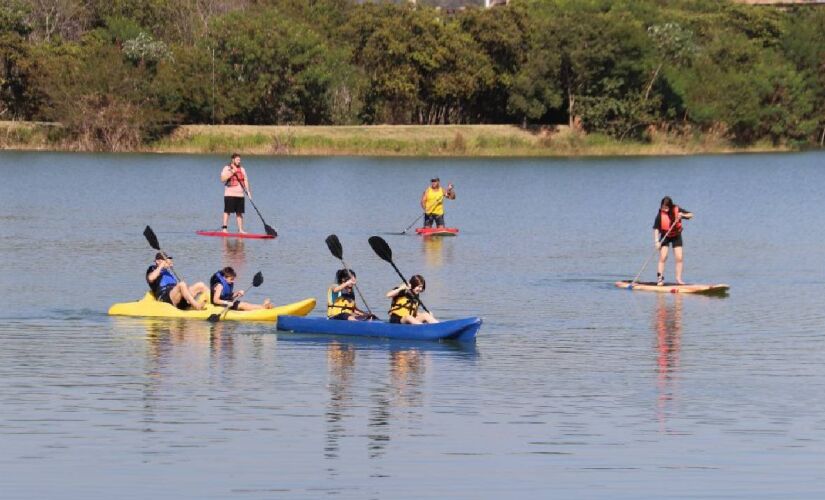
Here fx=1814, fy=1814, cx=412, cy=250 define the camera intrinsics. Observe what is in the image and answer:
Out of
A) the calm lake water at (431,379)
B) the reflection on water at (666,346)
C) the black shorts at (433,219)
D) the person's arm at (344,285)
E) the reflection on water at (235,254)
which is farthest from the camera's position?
the black shorts at (433,219)

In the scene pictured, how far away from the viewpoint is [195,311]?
25.9 metres

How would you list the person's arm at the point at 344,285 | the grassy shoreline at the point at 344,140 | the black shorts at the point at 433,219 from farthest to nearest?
the grassy shoreline at the point at 344,140 → the black shorts at the point at 433,219 → the person's arm at the point at 344,285

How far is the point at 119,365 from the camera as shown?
2188 cm

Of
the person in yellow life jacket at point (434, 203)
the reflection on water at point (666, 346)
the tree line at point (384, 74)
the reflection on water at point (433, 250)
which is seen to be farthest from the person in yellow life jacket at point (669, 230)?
the tree line at point (384, 74)

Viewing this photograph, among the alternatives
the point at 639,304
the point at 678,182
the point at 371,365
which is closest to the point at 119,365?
the point at 371,365

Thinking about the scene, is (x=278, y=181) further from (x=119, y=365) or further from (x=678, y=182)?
(x=119, y=365)

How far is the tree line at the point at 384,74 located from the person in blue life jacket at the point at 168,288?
2885 inches

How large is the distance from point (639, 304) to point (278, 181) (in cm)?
4298

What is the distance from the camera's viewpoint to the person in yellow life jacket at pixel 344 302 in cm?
2428

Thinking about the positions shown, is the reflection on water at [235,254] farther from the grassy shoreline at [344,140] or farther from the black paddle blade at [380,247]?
the grassy shoreline at [344,140]

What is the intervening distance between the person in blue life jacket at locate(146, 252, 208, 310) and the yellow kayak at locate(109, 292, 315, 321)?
0.09 metres

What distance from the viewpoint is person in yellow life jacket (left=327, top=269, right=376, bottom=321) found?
79.7ft

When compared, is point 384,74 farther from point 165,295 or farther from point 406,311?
point 406,311

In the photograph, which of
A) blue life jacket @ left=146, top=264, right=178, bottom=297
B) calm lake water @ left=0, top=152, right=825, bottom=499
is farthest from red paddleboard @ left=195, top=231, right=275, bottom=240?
blue life jacket @ left=146, top=264, right=178, bottom=297
